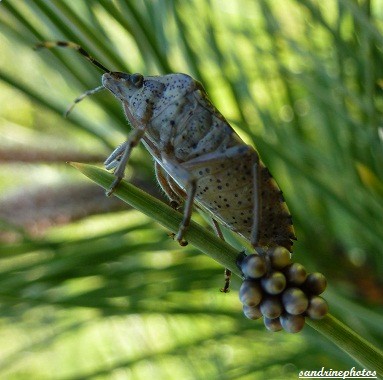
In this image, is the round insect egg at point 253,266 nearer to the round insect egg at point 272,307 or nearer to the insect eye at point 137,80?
the round insect egg at point 272,307

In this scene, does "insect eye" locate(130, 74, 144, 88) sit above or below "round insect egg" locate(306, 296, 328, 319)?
above

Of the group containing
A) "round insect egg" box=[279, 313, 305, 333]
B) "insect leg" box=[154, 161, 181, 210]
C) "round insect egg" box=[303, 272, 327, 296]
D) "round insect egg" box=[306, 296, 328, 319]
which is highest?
"insect leg" box=[154, 161, 181, 210]

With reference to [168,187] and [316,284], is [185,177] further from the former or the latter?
[316,284]

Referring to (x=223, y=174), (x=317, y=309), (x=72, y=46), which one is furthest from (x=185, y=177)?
(x=317, y=309)

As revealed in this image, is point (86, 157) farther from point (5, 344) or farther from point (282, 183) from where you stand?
point (5, 344)

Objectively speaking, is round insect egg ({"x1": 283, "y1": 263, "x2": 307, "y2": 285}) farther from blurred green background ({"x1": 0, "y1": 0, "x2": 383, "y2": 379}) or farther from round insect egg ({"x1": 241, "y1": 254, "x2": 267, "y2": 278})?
blurred green background ({"x1": 0, "y1": 0, "x2": 383, "y2": 379})

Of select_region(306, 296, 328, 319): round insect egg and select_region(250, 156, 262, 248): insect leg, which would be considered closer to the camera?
select_region(306, 296, 328, 319): round insect egg

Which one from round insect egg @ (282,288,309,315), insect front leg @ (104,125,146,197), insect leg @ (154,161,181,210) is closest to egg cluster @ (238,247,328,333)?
round insect egg @ (282,288,309,315)

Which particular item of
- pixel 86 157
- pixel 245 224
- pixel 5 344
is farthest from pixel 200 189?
pixel 5 344
